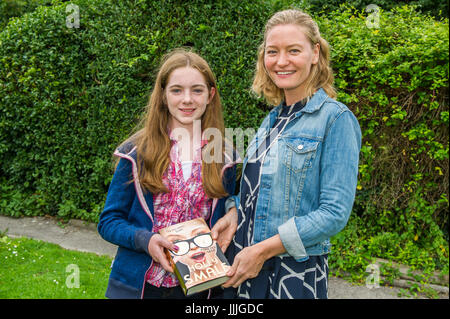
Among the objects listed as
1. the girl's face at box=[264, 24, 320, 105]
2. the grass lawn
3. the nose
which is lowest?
the grass lawn

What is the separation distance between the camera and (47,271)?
3.92 m

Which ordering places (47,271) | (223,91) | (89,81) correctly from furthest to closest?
(89,81)
(223,91)
(47,271)

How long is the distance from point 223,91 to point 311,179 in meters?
2.79

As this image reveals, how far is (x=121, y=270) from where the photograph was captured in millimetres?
1865

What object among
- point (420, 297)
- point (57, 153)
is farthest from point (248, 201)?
point (57, 153)

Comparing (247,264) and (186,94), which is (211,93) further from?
(247,264)

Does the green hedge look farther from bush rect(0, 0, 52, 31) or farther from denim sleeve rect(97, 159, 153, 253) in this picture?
bush rect(0, 0, 52, 31)

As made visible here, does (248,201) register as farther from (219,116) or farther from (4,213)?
(4,213)

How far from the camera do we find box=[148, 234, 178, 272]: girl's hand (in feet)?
5.46

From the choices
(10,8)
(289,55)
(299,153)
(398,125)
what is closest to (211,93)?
(289,55)

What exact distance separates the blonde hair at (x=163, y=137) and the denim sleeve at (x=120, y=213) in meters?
0.08

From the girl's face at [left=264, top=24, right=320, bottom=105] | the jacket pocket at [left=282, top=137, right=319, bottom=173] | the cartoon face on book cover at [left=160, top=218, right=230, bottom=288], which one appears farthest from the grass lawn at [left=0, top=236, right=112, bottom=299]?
the girl's face at [left=264, top=24, right=320, bottom=105]

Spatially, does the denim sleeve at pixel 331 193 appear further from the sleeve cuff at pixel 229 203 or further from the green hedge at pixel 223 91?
the green hedge at pixel 223 91

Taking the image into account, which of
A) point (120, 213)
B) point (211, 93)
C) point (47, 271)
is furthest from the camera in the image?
point (47, 271)
